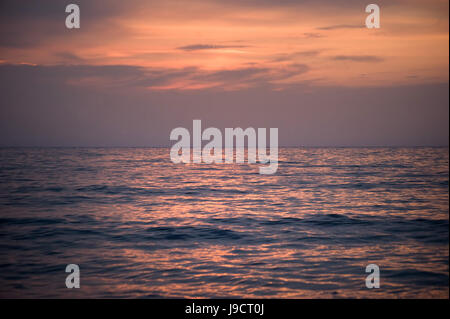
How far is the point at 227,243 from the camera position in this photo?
13.0 meters

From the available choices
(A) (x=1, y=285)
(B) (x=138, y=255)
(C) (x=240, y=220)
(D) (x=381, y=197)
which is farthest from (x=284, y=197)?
(A) (x=1, y=285)

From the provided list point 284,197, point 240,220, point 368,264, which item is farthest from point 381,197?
A: point 368,264

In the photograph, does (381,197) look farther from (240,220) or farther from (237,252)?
(237,252)

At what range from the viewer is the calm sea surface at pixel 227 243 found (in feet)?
28.9

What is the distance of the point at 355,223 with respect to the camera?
1581 centimetres

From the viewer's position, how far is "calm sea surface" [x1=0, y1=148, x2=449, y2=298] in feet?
28.9

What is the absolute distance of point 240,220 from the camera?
17.0 metres

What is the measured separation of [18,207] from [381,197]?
22282mm
